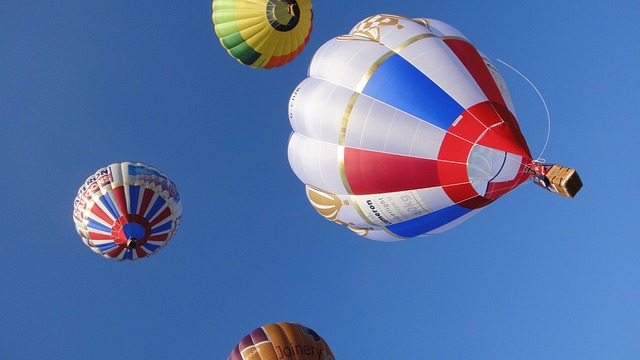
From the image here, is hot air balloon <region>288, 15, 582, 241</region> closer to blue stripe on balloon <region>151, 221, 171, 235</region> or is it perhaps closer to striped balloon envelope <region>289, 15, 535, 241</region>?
striped balloon envelope <region>289, 15, 535, 241</region>

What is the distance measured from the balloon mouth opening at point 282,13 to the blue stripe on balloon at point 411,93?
15.7 feet

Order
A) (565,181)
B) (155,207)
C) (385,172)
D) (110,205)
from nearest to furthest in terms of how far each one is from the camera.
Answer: (565,181) < (385,172) < (110,205) < (155,207)

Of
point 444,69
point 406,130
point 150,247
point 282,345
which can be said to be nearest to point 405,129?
point 406,130

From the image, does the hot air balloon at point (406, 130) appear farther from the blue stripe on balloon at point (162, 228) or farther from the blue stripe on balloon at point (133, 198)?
the blue stripe on balloon at point (133, 198)

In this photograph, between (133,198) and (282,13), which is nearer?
(133,198)

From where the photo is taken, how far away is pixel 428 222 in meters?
11.1

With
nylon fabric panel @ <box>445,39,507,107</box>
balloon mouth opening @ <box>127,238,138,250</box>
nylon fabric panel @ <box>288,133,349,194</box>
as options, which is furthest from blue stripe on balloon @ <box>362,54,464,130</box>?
balloon mouth opening @ <box>127,238,138,250</box>

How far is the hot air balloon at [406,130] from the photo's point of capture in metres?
9.42

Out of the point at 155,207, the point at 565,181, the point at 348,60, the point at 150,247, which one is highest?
the point at 348,60

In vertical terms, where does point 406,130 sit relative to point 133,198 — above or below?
below

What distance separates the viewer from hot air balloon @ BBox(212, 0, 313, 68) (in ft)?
46.7

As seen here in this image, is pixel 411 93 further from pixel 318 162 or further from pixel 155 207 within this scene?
pixel 155 207

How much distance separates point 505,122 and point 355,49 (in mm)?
3333

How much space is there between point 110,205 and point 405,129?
7772mm
